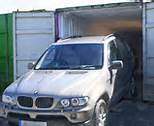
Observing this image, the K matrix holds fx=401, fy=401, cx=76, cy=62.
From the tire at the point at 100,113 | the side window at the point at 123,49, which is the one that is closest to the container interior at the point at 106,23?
the side window at the point at 123,49

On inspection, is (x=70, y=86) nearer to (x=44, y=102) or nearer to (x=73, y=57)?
(x=44, y=102)

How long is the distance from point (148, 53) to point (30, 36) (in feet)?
11.5

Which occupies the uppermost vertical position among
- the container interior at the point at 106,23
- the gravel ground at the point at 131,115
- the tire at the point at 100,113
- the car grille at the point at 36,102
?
the container interior at the point at 106,23

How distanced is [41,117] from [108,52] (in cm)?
231

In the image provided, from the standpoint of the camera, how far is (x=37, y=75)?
7613 millimetres

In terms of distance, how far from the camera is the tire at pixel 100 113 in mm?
6915

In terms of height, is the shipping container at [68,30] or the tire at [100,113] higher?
the shipping container at [68,30]

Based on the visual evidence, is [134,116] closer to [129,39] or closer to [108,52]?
[108,52]

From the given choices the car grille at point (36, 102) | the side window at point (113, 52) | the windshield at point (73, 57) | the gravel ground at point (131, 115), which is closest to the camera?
the car grille at point (36, 102)

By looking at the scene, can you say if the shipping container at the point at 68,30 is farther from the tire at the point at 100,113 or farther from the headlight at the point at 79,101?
the headlight at the point at 79,101

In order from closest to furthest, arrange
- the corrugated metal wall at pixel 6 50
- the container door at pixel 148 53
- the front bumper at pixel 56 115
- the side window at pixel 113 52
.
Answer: the front bumper at pixel 56 115 < the side window at pixel 113 52 < the container door at pixel 148 53 < the corrugated metal wall at pixel 6 50

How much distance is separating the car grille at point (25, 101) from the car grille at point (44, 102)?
0.41ft

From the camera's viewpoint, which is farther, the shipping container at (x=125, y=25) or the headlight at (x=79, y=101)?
the shipping container at (x=125, y=25)

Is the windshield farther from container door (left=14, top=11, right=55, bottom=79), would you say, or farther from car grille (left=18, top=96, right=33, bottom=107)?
container door (left=14, top=11, right=55, bottom=79)
